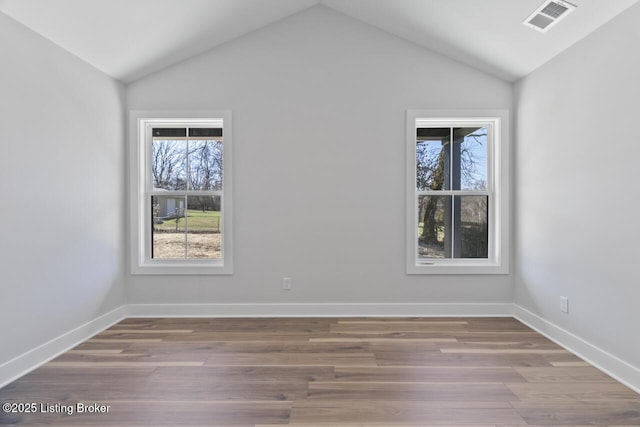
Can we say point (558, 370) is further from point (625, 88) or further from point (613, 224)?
point (625, 88)

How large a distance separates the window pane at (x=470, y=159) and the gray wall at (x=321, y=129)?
30 centimetres

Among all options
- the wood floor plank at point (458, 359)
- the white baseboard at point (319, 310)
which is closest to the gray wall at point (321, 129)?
the white baseboard at point (319, 310)

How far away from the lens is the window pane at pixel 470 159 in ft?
11.9

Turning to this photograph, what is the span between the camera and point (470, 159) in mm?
3617

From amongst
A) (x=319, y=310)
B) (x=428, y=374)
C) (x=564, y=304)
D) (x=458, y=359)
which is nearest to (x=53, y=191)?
(x=319, y=310)

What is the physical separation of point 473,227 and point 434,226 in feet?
1.38

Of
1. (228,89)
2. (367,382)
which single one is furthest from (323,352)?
(228,89)

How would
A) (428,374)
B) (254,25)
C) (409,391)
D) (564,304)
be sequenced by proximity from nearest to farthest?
(409,391), (428,374), (564,304), (254,25)

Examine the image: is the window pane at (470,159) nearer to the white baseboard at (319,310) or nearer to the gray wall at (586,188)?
the gray wall at (586,188)

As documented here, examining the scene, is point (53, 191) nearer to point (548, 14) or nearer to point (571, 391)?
point (571, 391)

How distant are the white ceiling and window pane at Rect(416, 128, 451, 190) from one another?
0.79 m

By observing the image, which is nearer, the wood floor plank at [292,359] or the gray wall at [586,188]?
the gray wall at [586,188]

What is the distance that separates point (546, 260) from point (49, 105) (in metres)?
4.28

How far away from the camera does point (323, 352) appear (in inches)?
103
